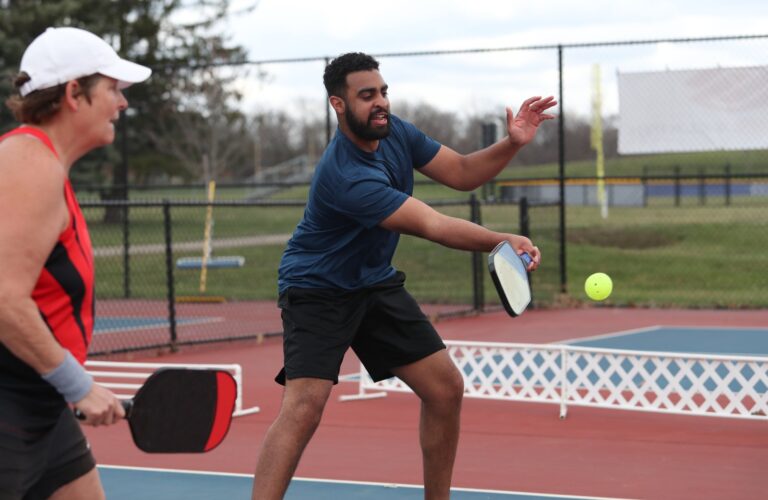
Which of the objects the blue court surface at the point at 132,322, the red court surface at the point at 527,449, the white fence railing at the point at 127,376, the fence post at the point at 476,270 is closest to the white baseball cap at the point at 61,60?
the red court surface at the point at 527,449

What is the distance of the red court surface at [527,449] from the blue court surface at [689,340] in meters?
3.46

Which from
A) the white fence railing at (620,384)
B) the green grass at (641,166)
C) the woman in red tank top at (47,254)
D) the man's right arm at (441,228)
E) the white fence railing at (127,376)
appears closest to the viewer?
the woman in red tank top at (47,254)

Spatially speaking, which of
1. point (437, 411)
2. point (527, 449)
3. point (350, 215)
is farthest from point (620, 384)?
point (350, 215)

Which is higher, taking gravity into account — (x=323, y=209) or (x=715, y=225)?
(x=323, y=209)

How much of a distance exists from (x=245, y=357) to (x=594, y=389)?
15.1ft

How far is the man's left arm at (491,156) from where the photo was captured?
210 inches

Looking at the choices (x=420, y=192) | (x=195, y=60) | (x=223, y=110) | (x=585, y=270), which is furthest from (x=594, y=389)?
(x=195, y=60)

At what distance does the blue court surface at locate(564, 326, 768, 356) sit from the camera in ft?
40.4

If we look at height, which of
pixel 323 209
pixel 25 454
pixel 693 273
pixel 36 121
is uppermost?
pixel 36 121

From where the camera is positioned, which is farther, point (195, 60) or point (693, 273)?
point (195, 60)

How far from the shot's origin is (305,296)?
525 cm

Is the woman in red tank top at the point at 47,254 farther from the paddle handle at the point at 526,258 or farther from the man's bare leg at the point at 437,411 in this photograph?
the man's bare leg at the point at 437,411

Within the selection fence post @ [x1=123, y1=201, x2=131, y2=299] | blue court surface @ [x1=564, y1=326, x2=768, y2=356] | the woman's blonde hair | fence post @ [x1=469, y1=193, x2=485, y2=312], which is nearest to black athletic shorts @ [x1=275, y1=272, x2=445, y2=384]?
the woman's blonde hair

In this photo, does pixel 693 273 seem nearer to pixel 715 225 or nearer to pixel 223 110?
pixel 715 225
